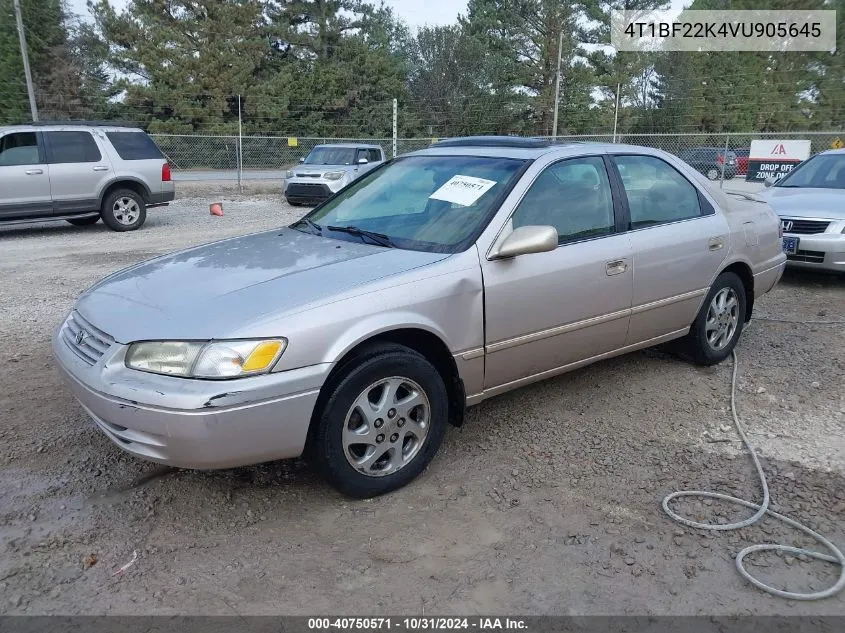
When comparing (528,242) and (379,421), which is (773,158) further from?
(379,421)

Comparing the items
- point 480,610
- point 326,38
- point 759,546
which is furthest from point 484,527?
point 326,38

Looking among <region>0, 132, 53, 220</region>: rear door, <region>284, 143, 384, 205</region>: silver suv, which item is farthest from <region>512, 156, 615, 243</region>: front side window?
<region>284, 143, 384, 205</region>: silver suv

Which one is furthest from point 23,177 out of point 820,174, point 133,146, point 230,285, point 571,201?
point 820,174

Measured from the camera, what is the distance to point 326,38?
4066cm

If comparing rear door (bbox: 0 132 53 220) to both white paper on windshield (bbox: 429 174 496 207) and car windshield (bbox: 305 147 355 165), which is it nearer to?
car windshield (bbox: 305 147 355 165)

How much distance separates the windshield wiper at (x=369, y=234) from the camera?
369cm

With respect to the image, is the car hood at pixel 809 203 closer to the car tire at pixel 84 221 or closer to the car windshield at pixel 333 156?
the car windshield at pixel 333 156

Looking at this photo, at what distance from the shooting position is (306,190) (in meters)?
15.8

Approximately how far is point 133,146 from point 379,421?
10593 millimetres

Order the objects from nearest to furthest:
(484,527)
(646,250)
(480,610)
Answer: (480,610) < (484,527) < (646,250)

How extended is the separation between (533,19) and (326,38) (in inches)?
472

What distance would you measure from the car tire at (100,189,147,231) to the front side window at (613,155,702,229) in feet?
32.1

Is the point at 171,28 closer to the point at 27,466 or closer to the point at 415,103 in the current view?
the point at 415,103
